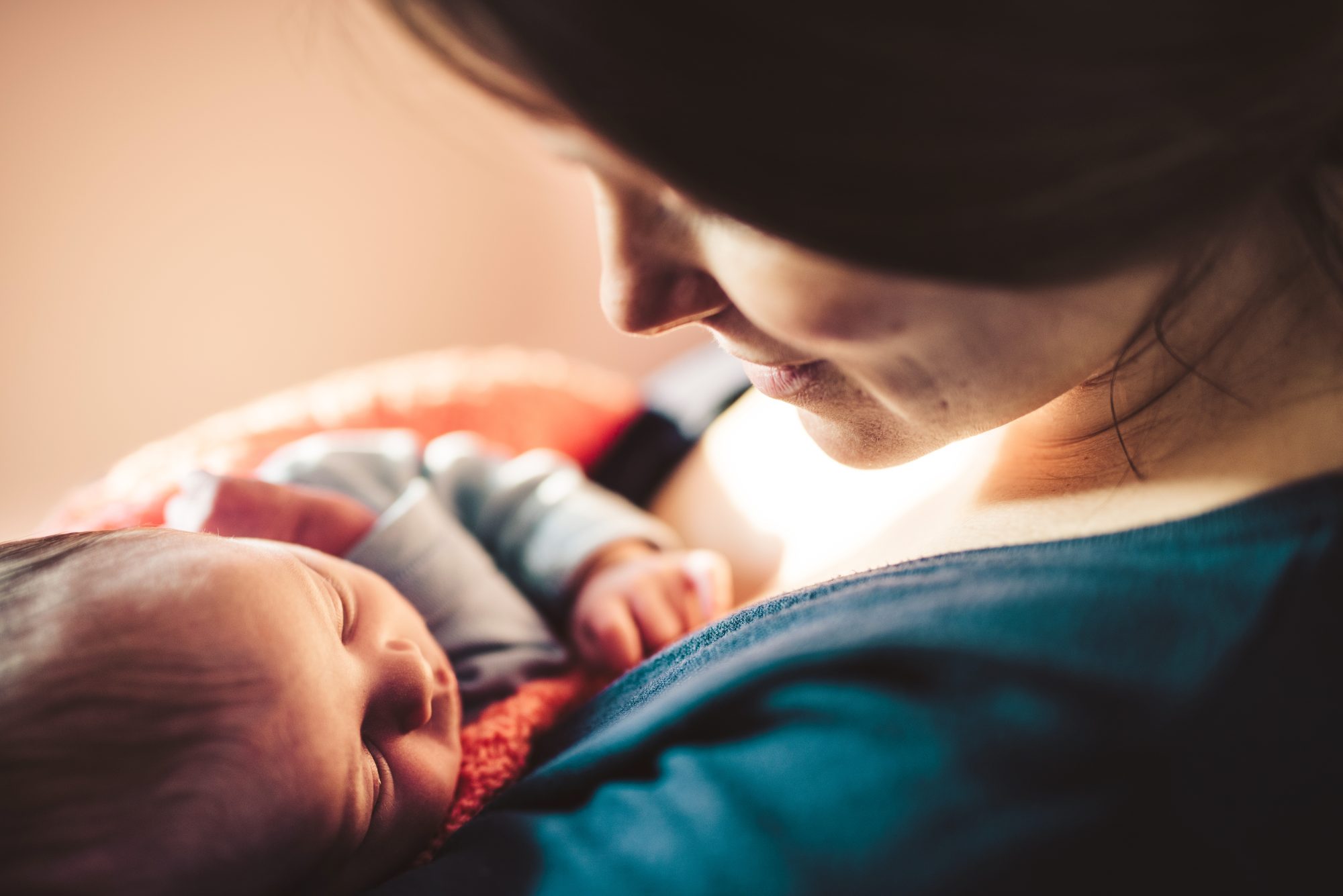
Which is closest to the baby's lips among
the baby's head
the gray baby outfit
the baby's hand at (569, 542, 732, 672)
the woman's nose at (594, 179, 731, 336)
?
the gray baby outfit

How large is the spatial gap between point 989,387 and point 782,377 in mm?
126

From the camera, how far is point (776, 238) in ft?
1.30

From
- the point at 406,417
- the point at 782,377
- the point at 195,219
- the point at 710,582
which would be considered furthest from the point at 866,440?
the point at 195,219

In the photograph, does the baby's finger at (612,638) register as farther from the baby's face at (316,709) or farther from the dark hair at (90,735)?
the dark hair at (90,735)

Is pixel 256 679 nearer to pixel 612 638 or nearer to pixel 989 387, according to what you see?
pixel 612 638

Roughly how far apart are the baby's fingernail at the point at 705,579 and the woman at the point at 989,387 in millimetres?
269

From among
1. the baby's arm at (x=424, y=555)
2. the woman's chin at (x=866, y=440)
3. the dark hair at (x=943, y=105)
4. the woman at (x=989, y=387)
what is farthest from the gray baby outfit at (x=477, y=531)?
the dark hair at (x=943, y=105)

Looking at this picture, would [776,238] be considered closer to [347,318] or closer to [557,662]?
[557,662]

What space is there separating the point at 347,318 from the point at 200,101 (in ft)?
1.42

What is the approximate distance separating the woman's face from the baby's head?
0.29 m

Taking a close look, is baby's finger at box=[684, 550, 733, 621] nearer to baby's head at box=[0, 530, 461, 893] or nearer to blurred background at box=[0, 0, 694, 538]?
baby's head at box=[0, 530, 461, 893]

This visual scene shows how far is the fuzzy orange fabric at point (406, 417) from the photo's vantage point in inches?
37.0

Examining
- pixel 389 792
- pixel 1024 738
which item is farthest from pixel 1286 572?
pixel 389 792

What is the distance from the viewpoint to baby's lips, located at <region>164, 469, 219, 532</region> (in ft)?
2.63
